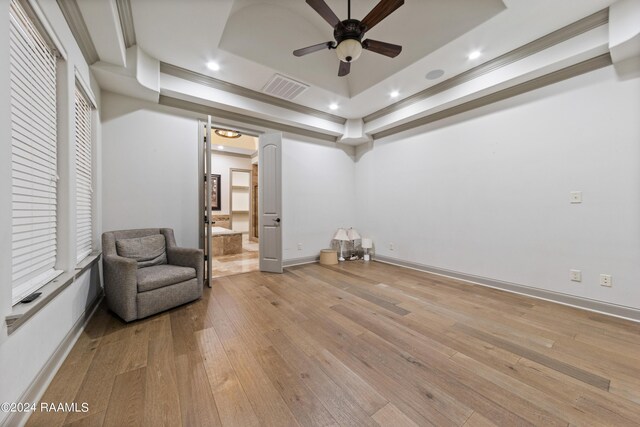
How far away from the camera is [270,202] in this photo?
4133 millimetres

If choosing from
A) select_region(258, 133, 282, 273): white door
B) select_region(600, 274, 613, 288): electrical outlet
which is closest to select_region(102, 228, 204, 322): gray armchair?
select_region(258, 133, 282, 273): white door

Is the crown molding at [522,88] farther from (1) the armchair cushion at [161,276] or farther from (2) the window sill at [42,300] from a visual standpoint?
(2) the window sill at [42,300]

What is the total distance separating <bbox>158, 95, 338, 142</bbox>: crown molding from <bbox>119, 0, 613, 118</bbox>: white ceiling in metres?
0.54

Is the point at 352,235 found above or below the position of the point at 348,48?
below

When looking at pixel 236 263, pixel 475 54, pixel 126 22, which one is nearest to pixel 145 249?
pixel 236 263

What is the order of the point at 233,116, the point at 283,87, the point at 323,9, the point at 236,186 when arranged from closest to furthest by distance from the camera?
the point at 323,9
the point at 283,87
the point at 233,116
the point at 236,186

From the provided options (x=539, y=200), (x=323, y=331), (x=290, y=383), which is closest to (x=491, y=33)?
(x=539, y=200)

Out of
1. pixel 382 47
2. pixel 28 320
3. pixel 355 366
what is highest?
pixel 382 47

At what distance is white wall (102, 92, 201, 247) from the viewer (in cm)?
296

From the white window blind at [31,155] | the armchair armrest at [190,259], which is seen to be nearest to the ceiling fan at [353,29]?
the white window blind at [31,155]

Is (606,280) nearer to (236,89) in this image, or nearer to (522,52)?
(522,52)

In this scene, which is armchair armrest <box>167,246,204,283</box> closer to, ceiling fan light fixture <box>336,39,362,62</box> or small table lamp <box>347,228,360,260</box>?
ceiling fan light fixture <box>336,39,362,62</box>

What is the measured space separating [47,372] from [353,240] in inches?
178

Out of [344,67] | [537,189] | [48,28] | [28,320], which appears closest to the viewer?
[28,320]
